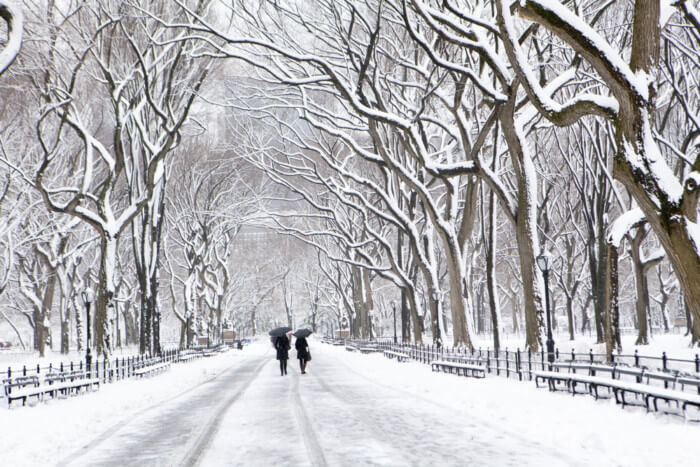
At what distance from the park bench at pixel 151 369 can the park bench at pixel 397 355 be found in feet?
35.8

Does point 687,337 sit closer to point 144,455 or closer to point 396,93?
point 396,93

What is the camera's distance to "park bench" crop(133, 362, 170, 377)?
25.6 m

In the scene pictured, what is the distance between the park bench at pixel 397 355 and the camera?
106ft

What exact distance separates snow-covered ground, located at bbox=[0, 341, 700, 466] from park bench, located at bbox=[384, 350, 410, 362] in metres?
14.1

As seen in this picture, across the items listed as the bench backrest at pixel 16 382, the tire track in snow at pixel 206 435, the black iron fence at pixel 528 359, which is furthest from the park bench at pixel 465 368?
the bench backrest at pixel 16 382

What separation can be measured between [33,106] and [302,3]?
14.1 metres

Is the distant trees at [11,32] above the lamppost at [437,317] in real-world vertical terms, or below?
above

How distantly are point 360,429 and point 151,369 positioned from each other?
59.3 ft

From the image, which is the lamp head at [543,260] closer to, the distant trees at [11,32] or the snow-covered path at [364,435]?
the snow-covered path at [364,435]

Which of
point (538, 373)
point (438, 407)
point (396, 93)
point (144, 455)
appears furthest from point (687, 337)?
point (144, 455)

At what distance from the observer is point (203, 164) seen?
45250mm

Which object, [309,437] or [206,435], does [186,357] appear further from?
[309,437]

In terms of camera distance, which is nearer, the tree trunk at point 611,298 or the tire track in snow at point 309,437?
A: the tire track in snow at point 309,437

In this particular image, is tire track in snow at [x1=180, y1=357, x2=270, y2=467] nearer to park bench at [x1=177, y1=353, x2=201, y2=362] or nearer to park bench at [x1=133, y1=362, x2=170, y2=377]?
park bench at [x1=133, y1=362, x2=170, y2=377]
